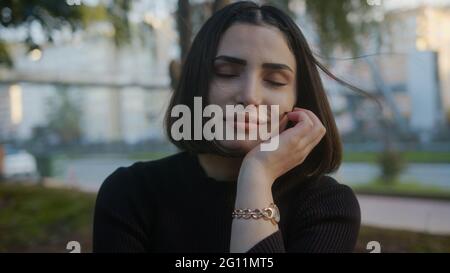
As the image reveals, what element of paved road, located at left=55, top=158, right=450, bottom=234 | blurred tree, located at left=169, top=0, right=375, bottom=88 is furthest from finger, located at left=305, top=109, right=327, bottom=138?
blurred tree, located at left=169, top=0, right=375, bottom=88

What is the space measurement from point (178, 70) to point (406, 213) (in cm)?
439

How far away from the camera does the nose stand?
1.01 m

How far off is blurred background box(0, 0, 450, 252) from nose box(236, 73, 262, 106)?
504mm

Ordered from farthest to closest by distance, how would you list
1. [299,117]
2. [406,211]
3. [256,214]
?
[406,211]
[299,117]
[256,214]

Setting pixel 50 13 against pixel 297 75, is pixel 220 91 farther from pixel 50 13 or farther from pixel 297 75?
pixel 50 13

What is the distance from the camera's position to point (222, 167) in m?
1.12

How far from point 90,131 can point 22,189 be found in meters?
15.7

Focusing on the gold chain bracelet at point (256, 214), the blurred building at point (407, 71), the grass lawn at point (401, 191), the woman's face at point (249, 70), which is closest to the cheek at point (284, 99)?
the woman's face at point (249, 70)

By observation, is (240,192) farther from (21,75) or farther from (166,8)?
(21,75)

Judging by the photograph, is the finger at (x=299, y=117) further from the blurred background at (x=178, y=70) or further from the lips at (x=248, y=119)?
the blurred background at (x=178, y=70)

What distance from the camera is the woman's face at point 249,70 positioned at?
102cm

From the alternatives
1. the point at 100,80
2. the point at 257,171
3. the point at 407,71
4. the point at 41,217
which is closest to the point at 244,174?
the point at 257,171
